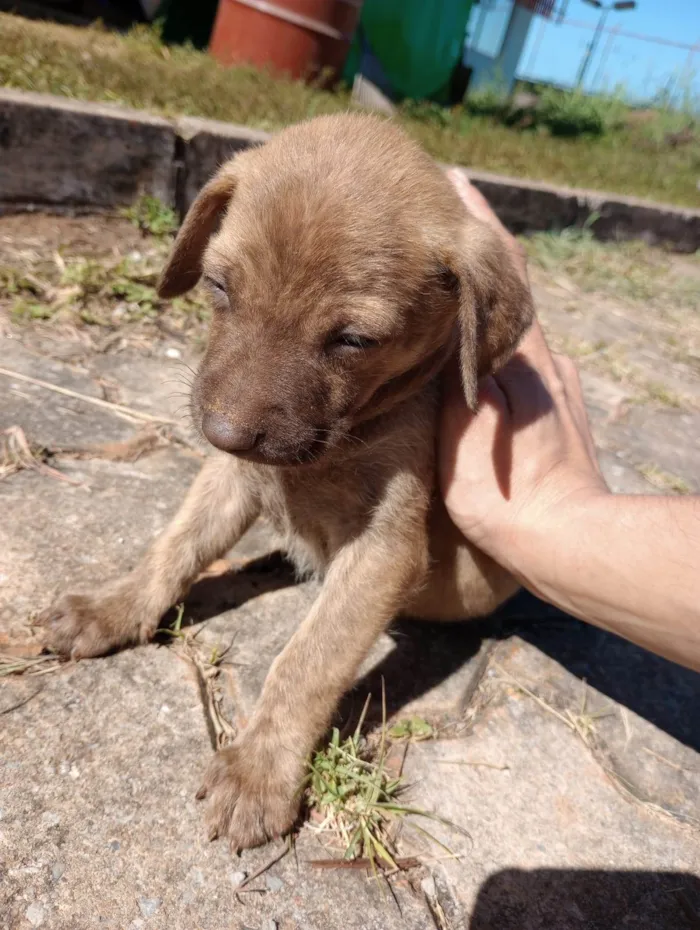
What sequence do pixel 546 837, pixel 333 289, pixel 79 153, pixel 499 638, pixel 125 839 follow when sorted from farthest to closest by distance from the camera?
pixel 79 153 < pixel 499 638 < pixel 546 837 < pixel 333 289 < pixel 125 839

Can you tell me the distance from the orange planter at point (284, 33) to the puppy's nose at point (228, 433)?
736 cm

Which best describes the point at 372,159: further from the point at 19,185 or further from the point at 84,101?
the point at 84,101

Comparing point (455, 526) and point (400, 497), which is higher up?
point (400, 497)

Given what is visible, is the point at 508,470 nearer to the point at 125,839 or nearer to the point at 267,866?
the point at 267,866

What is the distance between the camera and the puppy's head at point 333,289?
1.87m

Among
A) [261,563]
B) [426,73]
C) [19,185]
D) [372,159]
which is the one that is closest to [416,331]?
[372,159]

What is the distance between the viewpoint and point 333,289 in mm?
1895

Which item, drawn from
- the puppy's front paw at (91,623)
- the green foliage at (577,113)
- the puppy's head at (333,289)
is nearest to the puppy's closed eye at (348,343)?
the puppy's head at (333,289)

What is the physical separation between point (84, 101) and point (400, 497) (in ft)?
11.7

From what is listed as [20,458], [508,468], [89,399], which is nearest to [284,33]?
[89,399]

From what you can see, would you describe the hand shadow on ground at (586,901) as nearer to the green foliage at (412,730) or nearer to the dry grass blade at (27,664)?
the green foliage at (412,730)

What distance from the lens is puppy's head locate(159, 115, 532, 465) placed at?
1.87 m

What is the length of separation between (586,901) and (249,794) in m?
0.93

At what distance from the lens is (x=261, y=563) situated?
2.86 meters
